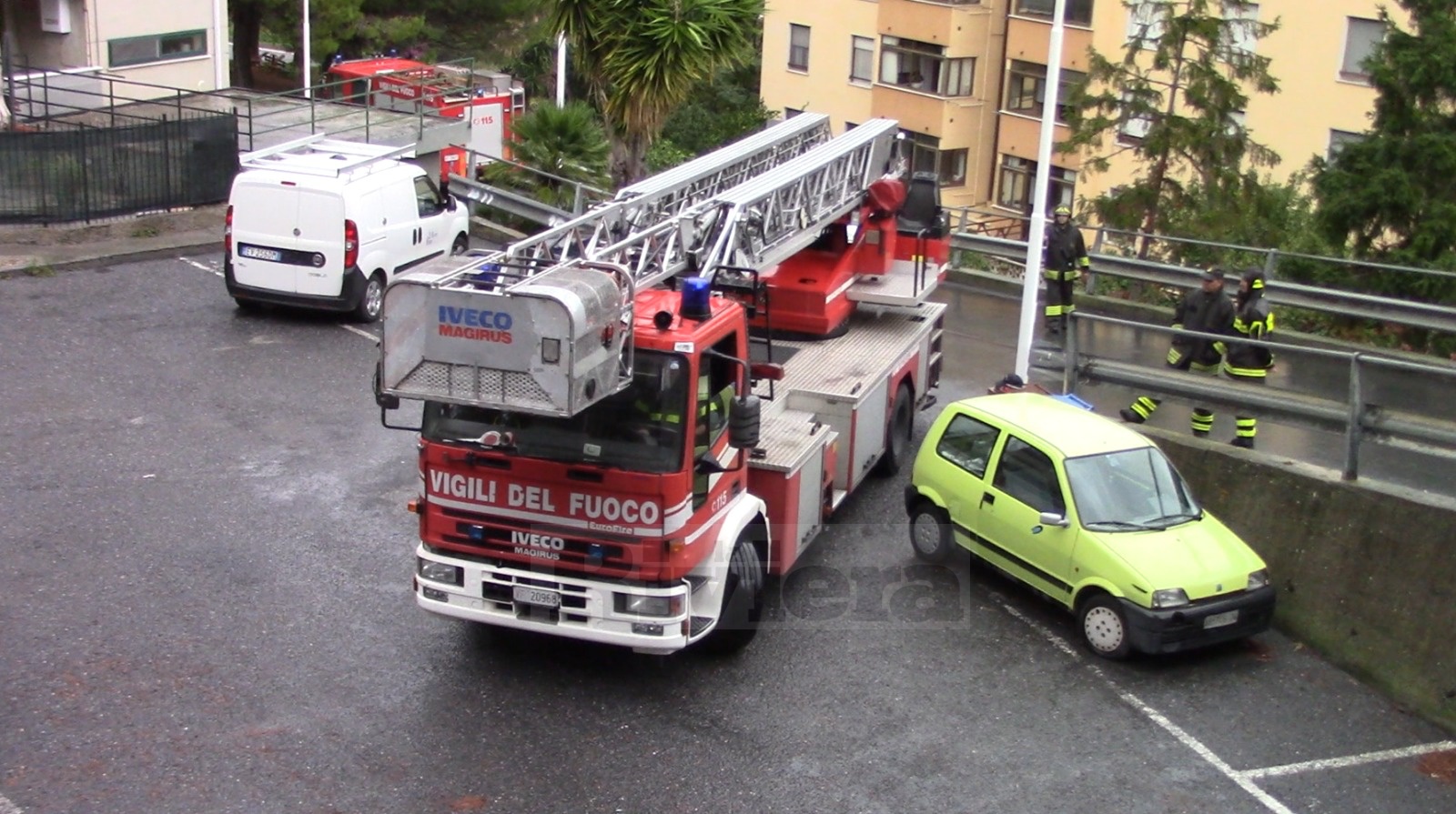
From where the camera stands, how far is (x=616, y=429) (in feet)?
30.8

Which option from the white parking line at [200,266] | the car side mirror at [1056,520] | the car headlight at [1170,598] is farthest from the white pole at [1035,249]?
the white parking line at [200,266]

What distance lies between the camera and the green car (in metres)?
10.7

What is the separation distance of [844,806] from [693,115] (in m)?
36.6

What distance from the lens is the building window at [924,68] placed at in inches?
1592

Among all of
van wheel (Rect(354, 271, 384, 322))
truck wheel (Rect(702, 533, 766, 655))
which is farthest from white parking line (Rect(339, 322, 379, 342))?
truck wheel (Rect(702, 533, 766, 655))

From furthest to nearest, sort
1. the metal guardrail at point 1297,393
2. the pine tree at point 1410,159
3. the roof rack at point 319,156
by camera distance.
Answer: the pine tree at point 1410,159
the roof rack at point 319,156
the metal guardrail at point 1297,393

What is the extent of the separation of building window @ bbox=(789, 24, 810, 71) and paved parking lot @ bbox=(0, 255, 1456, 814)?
107ft

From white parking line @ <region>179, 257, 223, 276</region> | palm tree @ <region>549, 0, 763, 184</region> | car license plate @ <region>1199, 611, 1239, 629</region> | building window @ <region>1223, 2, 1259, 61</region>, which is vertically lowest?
car license plate @ <region>1199, 611, 1239, 629</region>

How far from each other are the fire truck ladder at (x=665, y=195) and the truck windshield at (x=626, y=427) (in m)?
1.01

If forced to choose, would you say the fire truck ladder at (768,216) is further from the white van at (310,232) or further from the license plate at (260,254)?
the license plate at (260,254)

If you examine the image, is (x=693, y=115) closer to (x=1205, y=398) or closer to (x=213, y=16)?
Result: (x=213, y=16)

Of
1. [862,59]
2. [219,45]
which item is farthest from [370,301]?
[862,59]

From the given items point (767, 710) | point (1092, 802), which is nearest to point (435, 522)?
point (767, 710)

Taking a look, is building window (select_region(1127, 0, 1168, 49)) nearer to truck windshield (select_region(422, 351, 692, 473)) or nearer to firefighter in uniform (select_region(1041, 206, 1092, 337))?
firefighter in uniform (select_region(1041, 206, 1092, 337))
